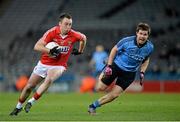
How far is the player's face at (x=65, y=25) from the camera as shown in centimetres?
1389

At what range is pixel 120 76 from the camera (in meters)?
14.2

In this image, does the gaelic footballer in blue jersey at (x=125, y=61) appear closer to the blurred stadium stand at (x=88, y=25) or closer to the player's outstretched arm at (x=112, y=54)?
the player's outstretched arm at (x=112, y=54)

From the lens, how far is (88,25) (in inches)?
1460

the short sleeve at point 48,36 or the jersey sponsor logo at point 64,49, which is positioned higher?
the short sleeve at point 48,36

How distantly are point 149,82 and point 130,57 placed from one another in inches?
671

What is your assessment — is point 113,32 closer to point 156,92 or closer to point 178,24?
point 178,24

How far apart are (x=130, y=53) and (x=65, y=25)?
154 centimetres

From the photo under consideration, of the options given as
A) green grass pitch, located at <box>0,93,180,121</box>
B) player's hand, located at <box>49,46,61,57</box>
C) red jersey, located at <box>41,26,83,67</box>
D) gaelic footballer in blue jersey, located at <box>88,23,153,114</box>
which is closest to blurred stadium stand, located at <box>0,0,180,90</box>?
green grass pitch, located at <box>0,93,180,121</box>

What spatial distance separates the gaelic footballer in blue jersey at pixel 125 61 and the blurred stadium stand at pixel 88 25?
717 inches

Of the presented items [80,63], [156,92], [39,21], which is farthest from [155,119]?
[39,21]

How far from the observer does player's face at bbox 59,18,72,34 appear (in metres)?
13.9

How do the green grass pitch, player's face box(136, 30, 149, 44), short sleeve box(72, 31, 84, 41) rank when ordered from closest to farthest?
the green grass pitch
player's face box(136, 30, 149, 44)
short sleeve box(72, 31, 84, 41)

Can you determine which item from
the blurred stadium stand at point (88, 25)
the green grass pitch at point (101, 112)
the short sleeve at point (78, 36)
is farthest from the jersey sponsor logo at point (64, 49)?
the blurred stadium stand at point (88, 25)

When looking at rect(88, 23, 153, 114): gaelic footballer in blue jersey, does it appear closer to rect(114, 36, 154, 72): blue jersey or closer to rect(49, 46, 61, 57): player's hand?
rect(114, 36, 154, 72): blue jersey
